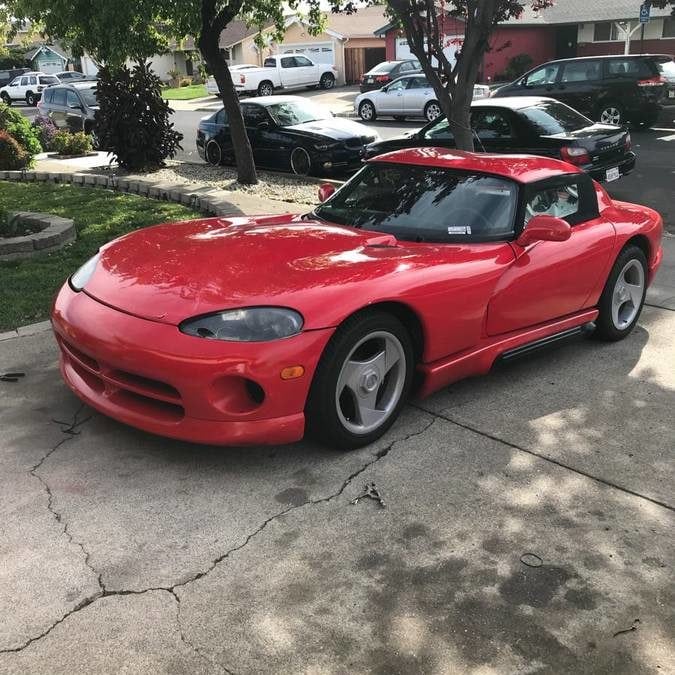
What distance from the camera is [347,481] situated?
3.58m

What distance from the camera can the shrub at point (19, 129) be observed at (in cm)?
1498

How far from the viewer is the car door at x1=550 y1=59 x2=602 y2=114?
58.6 ft

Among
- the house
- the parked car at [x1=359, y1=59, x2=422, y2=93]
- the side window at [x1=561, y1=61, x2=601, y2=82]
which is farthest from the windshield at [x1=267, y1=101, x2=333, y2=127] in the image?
the house

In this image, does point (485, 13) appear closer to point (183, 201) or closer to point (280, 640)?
point (183, 201)

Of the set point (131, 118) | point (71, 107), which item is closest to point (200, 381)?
point (131, 118)

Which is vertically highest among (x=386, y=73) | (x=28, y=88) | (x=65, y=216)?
(x=28, y=88)

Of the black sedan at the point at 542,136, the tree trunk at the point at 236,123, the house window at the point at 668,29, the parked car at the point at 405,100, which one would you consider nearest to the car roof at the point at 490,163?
the black sedan at the point at 542,136

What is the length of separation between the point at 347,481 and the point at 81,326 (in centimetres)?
148

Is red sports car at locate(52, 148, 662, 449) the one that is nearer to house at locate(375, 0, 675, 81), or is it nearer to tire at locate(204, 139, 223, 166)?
tire at locate(204, 139, 223, 166)

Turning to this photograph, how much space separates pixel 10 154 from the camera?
1371cm

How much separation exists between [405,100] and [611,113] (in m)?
6.62

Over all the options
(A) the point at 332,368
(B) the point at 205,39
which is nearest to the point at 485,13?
(B) the point at 205,39

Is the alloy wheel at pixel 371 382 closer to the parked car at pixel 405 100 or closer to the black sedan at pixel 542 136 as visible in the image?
the black sedan at pixel 542 136

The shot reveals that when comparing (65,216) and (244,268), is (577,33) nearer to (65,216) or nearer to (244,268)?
(65,216)
